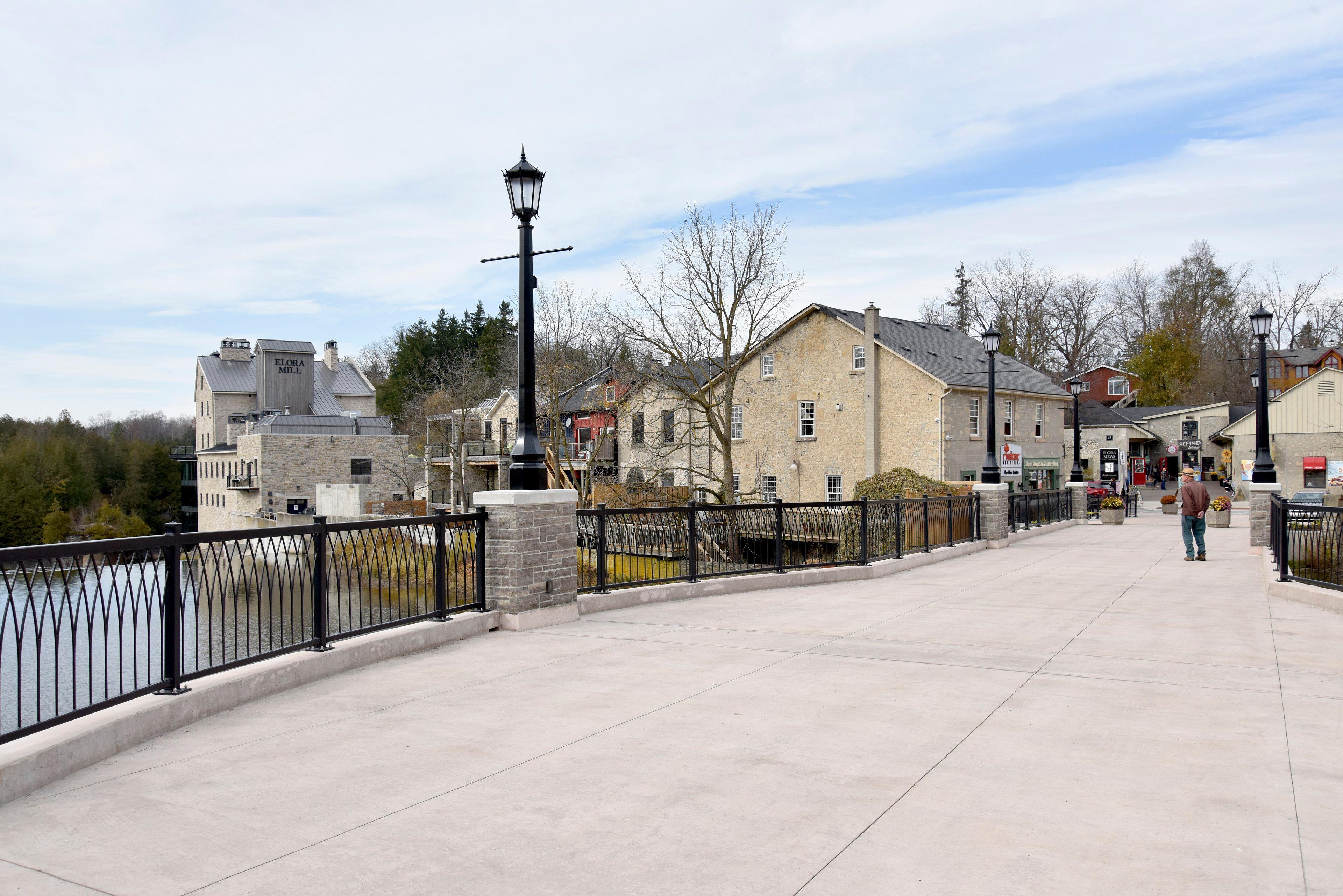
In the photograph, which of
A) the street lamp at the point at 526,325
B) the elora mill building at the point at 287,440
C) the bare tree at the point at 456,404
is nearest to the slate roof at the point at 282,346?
the elora mill building at the point at 287,440

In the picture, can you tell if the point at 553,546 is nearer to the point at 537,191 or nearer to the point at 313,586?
the point at 313,586

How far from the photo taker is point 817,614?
10.3m

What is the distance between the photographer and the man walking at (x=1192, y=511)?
650 inches

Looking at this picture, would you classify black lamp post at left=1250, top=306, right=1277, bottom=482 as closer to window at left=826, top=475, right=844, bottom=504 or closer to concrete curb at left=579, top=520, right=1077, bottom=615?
concrete curb at left=579, top=520, right=1077, bottom=615

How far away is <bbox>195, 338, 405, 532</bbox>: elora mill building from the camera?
54031 millimetres

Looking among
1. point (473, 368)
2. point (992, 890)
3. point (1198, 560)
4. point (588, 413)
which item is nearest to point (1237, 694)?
point (992, 890)

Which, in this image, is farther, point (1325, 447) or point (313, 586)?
point (1325, 447)

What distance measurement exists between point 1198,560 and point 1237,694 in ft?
39.6

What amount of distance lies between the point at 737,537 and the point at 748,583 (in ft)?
2.50

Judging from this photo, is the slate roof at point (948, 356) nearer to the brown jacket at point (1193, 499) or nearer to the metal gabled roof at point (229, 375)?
the brown jacket at point (1193, 499)

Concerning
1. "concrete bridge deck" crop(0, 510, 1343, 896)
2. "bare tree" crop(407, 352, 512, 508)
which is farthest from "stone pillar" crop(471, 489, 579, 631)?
"bare tree" crop(407, 352, 512, 508)

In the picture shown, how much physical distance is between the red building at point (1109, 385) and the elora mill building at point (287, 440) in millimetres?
57196

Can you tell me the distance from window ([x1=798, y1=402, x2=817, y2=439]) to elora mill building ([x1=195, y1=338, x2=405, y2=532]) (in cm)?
2371

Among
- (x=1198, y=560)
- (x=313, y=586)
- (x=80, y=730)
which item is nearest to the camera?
(x=80, y=730)
